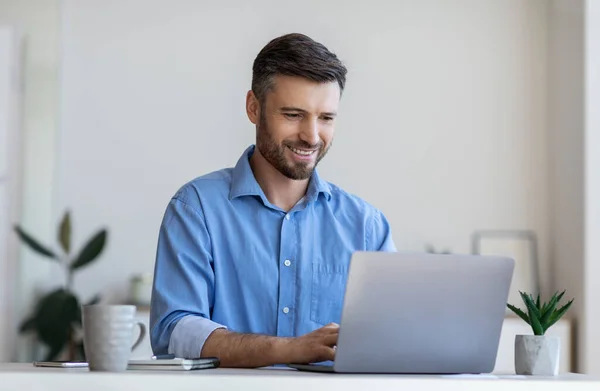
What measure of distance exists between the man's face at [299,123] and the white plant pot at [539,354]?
2.56ft

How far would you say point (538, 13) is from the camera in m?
5.43

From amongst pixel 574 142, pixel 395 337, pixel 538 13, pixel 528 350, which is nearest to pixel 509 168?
pixel 574 142

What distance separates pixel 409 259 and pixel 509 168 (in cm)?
381

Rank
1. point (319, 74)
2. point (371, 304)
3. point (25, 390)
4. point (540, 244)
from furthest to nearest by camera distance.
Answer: point (540, 244) < point (319, 74) < point (371, 304) < point (25, 390)

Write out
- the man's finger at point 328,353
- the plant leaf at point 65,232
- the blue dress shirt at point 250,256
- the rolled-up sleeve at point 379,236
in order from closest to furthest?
1. the man's finger at point 328,353
2. the blue dress shirt at point 250,256
3. the rolled-up sleeve at point 379,236
4. the plant leaf at point 65,232

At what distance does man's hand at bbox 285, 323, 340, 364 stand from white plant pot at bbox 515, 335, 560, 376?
1.30ft

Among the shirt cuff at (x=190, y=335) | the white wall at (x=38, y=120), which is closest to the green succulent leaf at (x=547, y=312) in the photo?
the shirt cuff at (x=190, y=335)

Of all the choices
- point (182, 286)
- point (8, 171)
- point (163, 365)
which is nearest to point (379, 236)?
point (182, 286)

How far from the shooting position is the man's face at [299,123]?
8.25 feet

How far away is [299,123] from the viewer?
2.54 metres

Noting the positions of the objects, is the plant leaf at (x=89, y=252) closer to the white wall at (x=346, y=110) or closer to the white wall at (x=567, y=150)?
the white wall at (x=346, y=110)

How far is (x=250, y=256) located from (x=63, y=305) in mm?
2884

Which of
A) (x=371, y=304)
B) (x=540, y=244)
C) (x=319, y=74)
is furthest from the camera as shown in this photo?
(x=540, y=244)

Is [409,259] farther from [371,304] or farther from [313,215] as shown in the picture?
[313,215]
